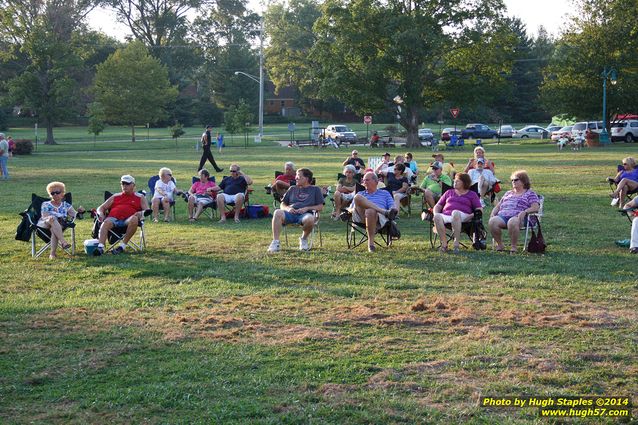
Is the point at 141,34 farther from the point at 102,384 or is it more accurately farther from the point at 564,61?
the point at 102,384

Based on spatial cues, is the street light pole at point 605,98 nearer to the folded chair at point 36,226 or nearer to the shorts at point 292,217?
the shorts at point 292,217

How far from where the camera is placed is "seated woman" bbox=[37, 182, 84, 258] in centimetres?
1102

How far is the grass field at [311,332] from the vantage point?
17.0ft

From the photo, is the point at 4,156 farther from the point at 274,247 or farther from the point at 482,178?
the point at 274,247

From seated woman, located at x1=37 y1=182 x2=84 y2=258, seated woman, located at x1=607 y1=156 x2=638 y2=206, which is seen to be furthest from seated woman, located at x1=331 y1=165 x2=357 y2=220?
seated woman, located at x1=607 y1=156 x2=638 y2=206

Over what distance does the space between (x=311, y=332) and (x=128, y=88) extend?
54976mm

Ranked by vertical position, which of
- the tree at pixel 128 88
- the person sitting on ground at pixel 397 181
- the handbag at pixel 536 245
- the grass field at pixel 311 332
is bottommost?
the grass field at pixel 311 332

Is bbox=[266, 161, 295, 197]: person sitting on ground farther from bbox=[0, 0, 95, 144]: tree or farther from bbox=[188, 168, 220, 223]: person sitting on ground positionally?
bbox=[0, 0, 95, 144]: tree

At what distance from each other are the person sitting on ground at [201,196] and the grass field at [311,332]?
3259 millimetres

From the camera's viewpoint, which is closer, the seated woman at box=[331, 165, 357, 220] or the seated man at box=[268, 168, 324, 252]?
the seated man at box=[268, 168, 324, 252]

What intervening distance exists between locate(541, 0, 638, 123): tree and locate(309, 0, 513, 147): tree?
3.78 m

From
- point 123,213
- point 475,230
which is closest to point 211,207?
point 123,213

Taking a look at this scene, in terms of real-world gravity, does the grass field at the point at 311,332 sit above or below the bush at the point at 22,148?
below

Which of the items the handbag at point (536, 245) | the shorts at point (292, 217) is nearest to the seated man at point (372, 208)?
the shorts at point (292, 217)
